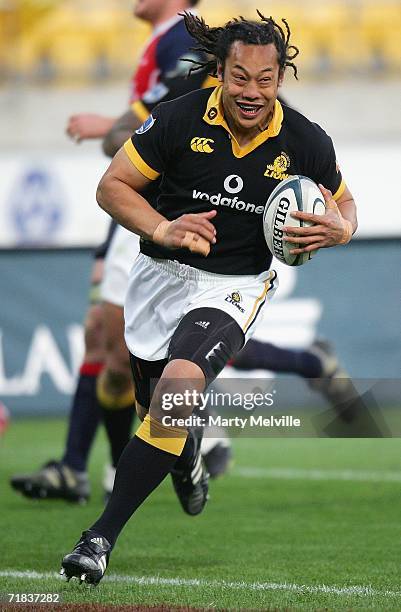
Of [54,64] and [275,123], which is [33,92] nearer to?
[54,64]

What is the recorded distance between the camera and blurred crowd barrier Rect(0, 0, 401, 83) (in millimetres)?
15961

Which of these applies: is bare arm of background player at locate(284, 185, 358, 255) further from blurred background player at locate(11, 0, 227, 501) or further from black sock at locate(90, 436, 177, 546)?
blurred background player at locate(11, 0, 227, 501)

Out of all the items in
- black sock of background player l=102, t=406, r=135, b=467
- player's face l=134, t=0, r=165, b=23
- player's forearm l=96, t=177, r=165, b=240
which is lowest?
black sock of background player l=102, t=406, r=135, b=467

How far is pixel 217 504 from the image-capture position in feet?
20.7

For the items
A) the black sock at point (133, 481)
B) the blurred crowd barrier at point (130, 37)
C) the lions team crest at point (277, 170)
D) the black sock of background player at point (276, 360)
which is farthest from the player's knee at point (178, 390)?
the blurred crowd barrier at point (130, 37)

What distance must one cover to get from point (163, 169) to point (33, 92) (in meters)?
12.0

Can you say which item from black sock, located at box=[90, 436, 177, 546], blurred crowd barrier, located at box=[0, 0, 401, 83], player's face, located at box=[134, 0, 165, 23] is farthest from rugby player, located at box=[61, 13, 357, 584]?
blurred crowd barrier, located at box=[0, 0, 401, 83]

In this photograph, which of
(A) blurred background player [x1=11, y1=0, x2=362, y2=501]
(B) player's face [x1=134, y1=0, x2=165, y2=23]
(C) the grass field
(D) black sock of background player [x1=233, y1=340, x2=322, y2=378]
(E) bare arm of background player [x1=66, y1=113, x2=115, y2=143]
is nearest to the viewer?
(C) the grass field

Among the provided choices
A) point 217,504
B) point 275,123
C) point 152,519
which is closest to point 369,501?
point 217,504

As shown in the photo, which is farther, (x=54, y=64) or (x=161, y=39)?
(x=54, y=64)

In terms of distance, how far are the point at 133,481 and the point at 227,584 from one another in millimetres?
501

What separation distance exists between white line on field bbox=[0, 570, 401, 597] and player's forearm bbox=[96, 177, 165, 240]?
1.21 m

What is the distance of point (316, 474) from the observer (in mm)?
7430

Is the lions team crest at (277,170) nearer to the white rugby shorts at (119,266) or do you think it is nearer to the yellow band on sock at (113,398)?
the white rugby shorts at (119,266)
